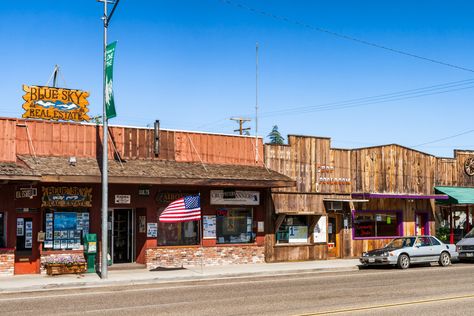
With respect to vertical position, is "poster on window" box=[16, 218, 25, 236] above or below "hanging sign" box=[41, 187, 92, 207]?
below

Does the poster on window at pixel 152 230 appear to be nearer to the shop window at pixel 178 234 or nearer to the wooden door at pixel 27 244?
the shop window at pixel 178 234

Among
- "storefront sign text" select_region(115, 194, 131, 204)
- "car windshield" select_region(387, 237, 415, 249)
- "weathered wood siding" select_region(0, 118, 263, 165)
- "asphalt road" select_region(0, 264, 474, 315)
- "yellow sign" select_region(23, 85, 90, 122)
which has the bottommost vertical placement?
"asphalt road" select_region(0, 264, 474, 315)

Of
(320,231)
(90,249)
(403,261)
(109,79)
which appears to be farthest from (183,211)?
(403,261)

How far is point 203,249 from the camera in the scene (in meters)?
27.0

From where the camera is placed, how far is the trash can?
23.9 metres

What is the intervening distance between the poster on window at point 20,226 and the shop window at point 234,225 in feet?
26.7

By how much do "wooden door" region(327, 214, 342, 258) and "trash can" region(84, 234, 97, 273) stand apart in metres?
12.2

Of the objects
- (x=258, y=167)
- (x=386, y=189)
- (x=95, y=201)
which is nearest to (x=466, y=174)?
(x=386, y=189)

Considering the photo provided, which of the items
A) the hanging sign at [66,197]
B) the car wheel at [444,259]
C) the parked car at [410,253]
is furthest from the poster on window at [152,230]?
the car wheel at [444,259]

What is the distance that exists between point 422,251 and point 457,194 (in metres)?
9.28

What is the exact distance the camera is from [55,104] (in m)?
24.7

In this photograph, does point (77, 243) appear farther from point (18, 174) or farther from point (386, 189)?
point (386, 189)

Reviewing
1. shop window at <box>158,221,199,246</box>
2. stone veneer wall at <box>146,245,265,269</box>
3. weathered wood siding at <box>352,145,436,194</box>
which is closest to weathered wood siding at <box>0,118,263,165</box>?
shop window at <box>158,221,199,246</box>

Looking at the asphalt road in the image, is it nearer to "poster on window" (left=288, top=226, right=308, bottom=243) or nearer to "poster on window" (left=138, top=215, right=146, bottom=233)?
"poster on window" (left=138, top=215, right=146, bottom=233)
